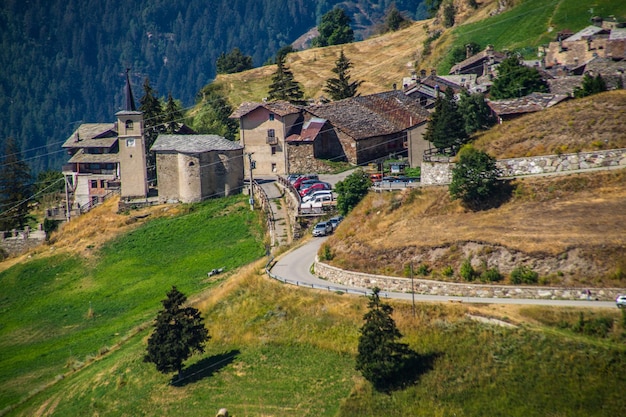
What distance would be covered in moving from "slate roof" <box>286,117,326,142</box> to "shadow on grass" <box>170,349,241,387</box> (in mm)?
33881

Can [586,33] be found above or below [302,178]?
above

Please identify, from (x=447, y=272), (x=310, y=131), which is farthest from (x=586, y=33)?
(x=447, y=272)

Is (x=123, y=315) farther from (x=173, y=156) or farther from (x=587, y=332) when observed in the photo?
(x=587, y=332)

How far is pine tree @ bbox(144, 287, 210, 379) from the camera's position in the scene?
156ft

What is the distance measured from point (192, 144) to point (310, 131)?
10.6 metres

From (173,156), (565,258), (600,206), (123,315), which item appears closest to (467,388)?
(565,258)

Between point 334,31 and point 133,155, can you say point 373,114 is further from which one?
point 334,31

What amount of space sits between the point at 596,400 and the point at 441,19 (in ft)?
348

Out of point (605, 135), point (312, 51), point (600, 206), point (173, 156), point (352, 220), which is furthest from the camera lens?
point (312, 51)

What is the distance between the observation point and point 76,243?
79.7 meters

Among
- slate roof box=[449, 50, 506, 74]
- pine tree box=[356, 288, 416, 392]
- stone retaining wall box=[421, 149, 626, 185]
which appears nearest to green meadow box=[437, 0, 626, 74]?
slate roof box=[449, 50, 506, 74]

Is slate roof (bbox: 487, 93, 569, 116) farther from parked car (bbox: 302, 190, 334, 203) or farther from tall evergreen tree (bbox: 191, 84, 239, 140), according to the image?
tall evergreen tree (bbox: 191, 84, 239, 140)

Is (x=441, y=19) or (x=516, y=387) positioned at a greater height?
(x=441, y=19)

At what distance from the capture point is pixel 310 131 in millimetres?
80625
